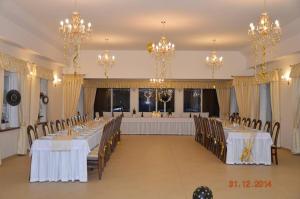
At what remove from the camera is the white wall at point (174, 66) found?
14805mm

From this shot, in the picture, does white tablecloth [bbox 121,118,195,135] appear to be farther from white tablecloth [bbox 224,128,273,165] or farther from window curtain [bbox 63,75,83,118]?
white tablecloth [bbox 224,128,273,165]

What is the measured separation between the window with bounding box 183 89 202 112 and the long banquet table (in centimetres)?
1087

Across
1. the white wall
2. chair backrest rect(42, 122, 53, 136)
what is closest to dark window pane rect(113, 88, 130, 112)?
the white wall

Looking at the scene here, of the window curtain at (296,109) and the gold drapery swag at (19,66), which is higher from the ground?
the gold drapery swag at (19,66)

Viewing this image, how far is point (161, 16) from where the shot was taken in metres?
8.77

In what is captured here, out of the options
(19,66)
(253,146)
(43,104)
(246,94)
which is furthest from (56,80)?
(253,146)

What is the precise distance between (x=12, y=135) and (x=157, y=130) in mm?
7490

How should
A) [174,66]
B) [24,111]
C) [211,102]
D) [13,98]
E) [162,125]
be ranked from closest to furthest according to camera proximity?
[13,98]
[24,111]
[174,66]
[162,125]
[211,102]

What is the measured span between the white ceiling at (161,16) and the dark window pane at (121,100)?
518cm

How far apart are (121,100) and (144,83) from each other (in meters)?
1.47

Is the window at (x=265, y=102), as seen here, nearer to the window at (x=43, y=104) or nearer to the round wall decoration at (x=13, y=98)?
the window at (x=43, y=104)

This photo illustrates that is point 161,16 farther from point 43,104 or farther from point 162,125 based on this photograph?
point 162,125

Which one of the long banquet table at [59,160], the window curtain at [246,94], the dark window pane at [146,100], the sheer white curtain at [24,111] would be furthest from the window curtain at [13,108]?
the window curtain at [246,94]

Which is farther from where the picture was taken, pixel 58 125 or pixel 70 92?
pixel 70 92
